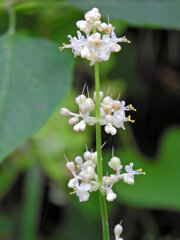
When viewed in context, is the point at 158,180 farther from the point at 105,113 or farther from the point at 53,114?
the point at 105,113

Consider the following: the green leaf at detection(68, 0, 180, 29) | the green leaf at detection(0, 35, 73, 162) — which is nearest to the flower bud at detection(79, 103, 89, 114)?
the green leaf at detection(0, 35, 73, 162)

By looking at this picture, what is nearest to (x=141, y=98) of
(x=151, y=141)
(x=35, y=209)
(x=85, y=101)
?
(x=151, y=141)

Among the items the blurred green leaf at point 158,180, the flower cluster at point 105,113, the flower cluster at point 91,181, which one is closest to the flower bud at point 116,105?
the flower cluster at point 105,113

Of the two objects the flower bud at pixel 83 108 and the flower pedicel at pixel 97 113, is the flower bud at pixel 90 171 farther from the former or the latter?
the flower bud at pixel 83 108

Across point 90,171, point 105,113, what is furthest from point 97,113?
point 90,171

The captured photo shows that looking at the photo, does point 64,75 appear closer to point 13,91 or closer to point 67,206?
point 13,91
